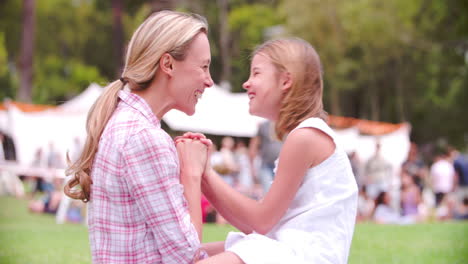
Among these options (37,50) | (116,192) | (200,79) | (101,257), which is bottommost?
(37,50)

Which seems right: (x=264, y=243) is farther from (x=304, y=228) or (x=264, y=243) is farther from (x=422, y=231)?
(x=422, y=231)

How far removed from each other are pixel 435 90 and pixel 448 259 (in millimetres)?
30384

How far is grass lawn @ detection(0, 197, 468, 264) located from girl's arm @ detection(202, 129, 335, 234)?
3.79 metres

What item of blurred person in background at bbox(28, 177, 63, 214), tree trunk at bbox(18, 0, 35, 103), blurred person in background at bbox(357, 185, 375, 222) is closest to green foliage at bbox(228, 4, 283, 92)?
tree trunk at bbox(18, 0, 35, 103)

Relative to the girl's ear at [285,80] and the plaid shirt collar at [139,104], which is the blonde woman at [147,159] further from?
the girl's ear at [285,80]

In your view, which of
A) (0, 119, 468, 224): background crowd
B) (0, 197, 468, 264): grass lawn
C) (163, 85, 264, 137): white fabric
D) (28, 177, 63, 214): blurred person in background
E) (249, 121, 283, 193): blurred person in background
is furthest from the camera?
(163, 85, 264, 137): white fabric

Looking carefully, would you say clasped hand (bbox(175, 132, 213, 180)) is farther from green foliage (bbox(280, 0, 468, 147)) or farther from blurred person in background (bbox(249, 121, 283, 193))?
Result: green foliage (bbox(280, 0, 468, 147))

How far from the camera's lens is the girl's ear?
280cm

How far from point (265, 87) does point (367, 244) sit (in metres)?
5.53

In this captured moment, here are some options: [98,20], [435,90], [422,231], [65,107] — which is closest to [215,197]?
[422,231]

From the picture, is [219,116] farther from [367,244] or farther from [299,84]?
[299,84]

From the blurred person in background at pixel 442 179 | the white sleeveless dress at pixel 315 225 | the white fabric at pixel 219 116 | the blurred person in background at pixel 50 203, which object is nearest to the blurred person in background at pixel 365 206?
the blurred person in background at pixel 442 179

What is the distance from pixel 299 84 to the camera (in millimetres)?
2795

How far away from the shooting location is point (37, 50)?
48.5 m
